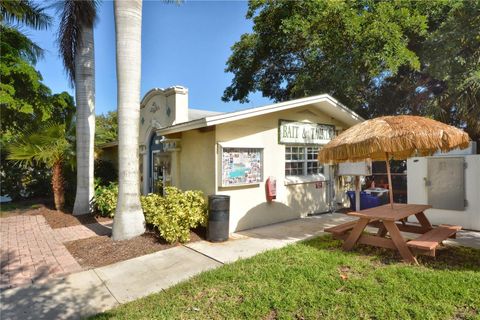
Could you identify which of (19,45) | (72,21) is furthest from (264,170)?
(19,45)

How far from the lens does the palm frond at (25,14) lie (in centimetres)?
1123

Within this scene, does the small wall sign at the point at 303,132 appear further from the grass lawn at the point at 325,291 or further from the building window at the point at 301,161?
the grass lawn at the point at 325,291

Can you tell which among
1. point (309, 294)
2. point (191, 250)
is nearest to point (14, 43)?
point (191, 250)

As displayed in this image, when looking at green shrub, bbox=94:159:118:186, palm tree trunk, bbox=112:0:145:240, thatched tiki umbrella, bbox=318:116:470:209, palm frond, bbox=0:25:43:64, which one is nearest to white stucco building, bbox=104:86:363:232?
palm tree trunk, bbox=112:0:145:240

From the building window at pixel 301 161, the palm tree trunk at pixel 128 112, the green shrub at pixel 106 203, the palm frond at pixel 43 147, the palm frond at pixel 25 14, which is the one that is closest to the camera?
the palm tree trunk at pixel 128 112

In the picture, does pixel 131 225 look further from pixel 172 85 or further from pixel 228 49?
pixel 228 49

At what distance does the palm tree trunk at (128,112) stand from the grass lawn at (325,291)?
3069 millimetres

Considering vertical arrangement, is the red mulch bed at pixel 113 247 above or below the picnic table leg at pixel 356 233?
below

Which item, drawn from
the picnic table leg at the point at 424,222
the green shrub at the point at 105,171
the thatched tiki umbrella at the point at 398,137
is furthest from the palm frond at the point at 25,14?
the picnic table leg at the point at 424,222

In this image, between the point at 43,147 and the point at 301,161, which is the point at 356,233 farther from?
the point at 43,147

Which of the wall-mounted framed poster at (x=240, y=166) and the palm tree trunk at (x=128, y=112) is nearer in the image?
the palm tree trunk at (x=128, y=112)

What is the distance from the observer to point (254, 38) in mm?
15602

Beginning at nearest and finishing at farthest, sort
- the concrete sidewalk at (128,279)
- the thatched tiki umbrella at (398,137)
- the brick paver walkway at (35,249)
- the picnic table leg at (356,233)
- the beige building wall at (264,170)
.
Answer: the concrete sidewalk at (128,279) → the thatched tiki umbrella at (398,137) → the brick paver walkway at (35,249) → the picnic table leg at (356,233) → the beige building wall at (264,170)

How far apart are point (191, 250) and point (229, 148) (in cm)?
277
